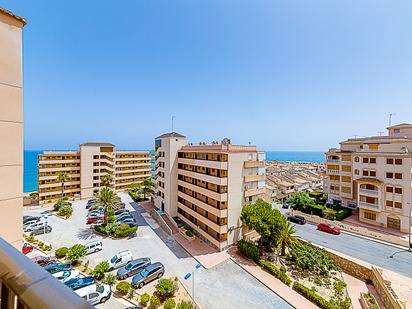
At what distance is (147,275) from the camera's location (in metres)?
17.5

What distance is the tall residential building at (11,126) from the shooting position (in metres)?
4.70

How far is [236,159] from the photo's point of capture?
23797 mm

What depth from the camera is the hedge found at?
51.1ft

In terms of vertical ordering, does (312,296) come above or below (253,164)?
below

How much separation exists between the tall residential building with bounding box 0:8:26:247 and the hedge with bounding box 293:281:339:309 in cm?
1880

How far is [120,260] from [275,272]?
1395 cm

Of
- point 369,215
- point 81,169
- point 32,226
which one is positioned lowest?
point 32,226

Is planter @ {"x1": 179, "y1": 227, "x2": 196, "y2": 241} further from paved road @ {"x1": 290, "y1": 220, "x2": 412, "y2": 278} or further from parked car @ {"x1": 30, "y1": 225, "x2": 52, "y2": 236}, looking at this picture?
parked car @ {"x1": 30, "y1": 225, "x2": 52, "y2": 236}

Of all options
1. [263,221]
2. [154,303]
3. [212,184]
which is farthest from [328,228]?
[154,303]

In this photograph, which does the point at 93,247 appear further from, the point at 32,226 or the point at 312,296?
the point at 312,296

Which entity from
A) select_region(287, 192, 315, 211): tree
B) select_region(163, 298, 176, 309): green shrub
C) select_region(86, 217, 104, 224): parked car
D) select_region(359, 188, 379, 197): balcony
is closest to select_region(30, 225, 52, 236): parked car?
select_region(86, 217, 104, 224): parked car

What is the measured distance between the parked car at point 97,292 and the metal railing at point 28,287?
16881 millimetres

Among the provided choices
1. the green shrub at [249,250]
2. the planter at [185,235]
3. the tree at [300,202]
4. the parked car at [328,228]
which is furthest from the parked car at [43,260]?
the tree at [300,202]

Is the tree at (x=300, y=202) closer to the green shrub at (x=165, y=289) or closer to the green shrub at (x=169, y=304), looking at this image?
the green shrub at (x=165, y=289)
